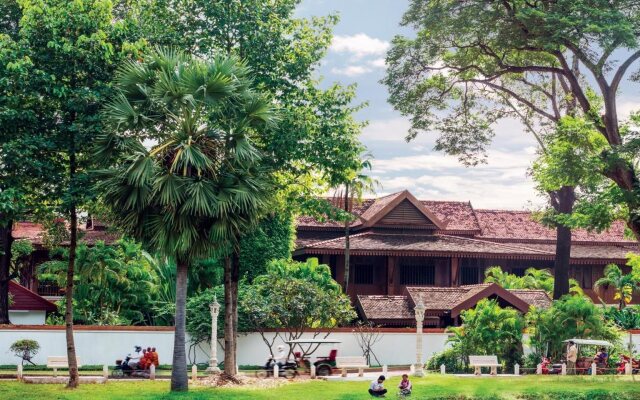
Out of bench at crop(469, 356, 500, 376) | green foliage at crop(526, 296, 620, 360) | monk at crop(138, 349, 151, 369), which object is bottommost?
monk at crop(138, 349, 151, 369)

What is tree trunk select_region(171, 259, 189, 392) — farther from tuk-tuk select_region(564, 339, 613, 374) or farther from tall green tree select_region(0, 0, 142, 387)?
tuk-tuk select_region(564, 339, 613, 374)

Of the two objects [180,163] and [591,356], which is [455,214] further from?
[180,163]

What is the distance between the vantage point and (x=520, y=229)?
181ft

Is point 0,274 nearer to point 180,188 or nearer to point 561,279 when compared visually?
point 180,188

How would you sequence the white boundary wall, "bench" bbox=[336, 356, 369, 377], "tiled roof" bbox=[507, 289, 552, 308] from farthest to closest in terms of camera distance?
"tiled roof" bbox=[507, 289, 552, 308]
the white boundary wall
"bench" bbox=[336, 356, 369, 377]

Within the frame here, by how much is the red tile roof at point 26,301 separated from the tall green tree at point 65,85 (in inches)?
545

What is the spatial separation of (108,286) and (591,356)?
60.3ft

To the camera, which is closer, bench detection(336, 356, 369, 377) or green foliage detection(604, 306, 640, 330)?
bench detection(336, 356, 369, 377)

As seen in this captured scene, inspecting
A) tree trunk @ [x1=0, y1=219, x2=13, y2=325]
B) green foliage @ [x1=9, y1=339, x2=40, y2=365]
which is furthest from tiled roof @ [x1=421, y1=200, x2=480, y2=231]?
green foliage @ [x1=9, y1=339, x2=40, y2=365]

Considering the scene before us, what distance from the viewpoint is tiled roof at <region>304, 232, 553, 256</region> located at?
4612 cm

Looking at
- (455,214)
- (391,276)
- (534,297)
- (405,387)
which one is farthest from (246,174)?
(455,214)

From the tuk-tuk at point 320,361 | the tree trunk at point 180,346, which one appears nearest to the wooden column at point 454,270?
the tuk-tuk at point 320,361

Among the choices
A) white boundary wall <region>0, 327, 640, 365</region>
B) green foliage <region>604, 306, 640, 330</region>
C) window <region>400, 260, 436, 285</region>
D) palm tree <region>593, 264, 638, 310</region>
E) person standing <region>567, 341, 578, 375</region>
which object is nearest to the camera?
person standing <region>567, 341, 578, 375</region>

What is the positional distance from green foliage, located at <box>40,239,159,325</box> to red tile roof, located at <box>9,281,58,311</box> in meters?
2.09
